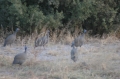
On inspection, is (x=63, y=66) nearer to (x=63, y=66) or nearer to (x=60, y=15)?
(x=63, y=66)

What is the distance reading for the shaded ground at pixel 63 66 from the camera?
856cm

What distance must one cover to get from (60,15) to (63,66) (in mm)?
5883

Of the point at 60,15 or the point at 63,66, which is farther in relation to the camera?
the point at 60,15

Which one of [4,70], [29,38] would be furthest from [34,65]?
[29,38]

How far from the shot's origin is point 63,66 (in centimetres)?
934

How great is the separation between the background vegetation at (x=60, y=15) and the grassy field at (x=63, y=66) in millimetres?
2242

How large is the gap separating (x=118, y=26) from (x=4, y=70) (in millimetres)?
8516

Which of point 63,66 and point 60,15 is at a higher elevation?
point 60,15

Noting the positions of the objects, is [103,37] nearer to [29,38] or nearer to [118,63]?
[29,38]

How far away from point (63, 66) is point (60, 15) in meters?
5.88

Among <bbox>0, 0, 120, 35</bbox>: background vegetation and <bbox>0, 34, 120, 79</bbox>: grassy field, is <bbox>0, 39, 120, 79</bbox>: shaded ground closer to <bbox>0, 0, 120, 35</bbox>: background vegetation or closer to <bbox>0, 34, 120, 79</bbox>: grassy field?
<bbox>0, 34, 120, 79</bbox>: grassy field

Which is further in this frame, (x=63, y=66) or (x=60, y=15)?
(x=60, y=15)

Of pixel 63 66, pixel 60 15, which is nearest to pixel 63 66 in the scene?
pixel 63 66

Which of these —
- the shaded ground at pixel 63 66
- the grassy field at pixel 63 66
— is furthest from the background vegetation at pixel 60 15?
the shaded ground at pixel 63 66
